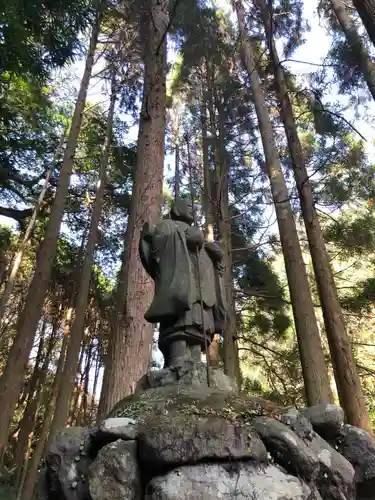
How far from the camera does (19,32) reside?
6.29 m

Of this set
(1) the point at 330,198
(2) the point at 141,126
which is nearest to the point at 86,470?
(2) the point at 141,126

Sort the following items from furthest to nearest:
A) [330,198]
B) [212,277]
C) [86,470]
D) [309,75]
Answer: [309,75] → [330,198] → [212,277] → [86,470]

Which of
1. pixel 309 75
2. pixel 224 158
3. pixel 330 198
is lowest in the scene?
pixel 330 198

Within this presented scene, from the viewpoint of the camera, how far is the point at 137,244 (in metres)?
5.22

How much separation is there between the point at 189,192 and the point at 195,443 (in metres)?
9.82

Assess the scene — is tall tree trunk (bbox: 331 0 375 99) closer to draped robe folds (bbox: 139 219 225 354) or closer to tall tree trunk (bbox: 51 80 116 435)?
draped robe folds (bbox: 139 219 225 354)

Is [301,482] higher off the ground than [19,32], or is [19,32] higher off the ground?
[19,32]

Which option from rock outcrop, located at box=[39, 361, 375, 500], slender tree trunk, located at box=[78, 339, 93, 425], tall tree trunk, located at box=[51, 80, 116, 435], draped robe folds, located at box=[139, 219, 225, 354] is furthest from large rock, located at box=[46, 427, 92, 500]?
slender tree trunk, located at box=[78, 339, 93, 425]

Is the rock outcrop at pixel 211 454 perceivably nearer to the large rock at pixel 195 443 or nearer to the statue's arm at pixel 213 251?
the large rock at pixel 195 443

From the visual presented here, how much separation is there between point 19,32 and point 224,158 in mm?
4951

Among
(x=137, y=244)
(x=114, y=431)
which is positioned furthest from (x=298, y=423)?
(x=137, y=244)

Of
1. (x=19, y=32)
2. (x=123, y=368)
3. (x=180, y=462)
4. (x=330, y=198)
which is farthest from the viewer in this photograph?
(x=330, y=198)

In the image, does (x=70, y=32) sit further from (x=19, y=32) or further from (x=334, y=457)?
(x=334, y=457)

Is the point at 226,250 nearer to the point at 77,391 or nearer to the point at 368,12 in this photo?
the point at 368,12
